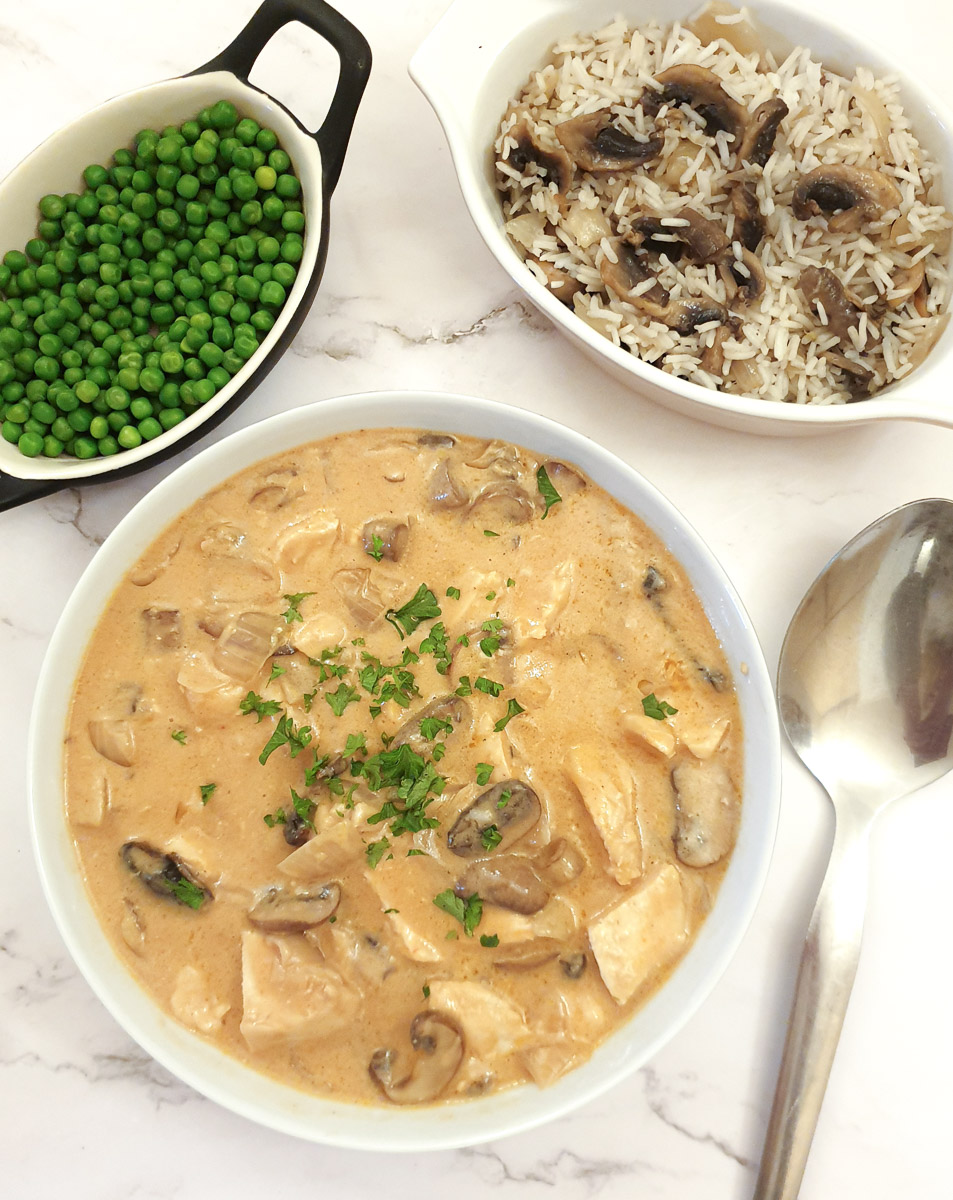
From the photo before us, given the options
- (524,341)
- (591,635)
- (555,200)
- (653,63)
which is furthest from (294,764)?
(653,63)

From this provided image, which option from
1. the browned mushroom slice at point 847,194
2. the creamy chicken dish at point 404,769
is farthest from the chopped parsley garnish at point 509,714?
the browned mushroom slice at point 847,194

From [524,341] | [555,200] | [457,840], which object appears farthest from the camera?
[524,341]

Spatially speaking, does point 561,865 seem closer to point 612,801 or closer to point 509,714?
point 612,801

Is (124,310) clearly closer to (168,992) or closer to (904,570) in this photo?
(168,992)

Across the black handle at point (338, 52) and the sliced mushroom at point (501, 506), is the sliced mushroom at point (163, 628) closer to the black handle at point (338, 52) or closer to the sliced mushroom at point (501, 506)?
the sliced mushroom at point (501, 506)

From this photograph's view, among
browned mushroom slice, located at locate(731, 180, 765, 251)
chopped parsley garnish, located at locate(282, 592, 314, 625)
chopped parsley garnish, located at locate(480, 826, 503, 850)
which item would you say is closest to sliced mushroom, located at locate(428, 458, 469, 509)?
chopped parsley garnish, located at locate(282, 592, 314, 625)

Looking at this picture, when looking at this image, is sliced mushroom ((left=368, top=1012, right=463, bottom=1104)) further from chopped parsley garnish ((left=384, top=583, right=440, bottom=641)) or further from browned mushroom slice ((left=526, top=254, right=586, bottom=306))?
browned mushroom slice ((left=526, top=254, right=586, bottom=306))
